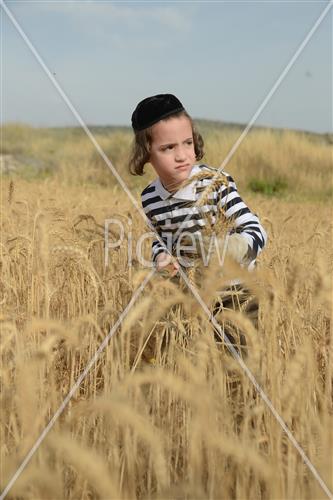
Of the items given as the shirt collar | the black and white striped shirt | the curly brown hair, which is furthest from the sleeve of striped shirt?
the curly brown hair

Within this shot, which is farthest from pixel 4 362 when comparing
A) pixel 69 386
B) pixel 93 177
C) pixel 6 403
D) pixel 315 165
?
pixel 315 165

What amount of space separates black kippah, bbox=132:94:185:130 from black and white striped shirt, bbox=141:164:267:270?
0.21m

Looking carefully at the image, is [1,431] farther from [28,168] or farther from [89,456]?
[28,168]

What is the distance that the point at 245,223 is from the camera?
2.09 meters

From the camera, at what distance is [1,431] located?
129cm

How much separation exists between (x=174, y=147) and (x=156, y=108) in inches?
6.8

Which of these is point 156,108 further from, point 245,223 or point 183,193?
point 245,223

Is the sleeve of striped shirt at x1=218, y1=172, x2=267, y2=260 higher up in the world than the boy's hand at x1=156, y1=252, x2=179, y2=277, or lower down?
higher up

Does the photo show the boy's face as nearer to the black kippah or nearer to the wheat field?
the black kippah

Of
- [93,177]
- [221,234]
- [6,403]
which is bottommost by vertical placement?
[6,403]

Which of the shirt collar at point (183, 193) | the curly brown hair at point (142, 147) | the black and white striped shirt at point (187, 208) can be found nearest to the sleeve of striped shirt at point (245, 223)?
the black and white striped shirt at point (187, 208)

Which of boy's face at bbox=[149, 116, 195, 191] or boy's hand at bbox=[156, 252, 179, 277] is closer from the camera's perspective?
boy's hand at bbox=[156, 252, 179, 277]

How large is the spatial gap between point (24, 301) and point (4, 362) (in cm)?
61

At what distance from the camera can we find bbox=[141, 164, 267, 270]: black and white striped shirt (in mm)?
2117
